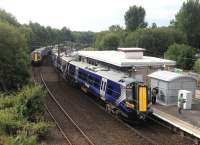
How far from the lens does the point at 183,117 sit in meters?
24.0

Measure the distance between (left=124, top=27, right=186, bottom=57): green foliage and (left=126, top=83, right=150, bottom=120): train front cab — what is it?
48.7 meters

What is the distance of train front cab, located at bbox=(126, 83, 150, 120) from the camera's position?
76.4 feet

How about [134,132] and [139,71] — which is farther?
[139,71]

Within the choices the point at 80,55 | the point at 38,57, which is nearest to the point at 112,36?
the point at 38,57

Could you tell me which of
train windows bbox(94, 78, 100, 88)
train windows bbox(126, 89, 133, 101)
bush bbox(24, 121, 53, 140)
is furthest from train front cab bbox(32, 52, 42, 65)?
bush bbox(24, 121, 53, 140)

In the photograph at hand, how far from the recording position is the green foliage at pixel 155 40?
241 feet

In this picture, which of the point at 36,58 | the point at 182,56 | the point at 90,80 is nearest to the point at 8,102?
the point at 90,80

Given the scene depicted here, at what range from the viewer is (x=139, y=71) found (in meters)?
35.8

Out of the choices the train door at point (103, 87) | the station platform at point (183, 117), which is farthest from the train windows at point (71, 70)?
the station platform at point (183, 117)

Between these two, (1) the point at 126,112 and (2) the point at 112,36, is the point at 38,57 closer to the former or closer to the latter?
(2) the point at 112,36

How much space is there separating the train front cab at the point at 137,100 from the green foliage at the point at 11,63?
12.0 metres

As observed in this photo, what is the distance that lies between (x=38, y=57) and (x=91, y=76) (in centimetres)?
3439

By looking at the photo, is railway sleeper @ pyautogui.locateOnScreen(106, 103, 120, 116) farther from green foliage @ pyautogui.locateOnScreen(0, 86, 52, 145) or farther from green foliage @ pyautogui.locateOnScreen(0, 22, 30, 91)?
green foliage @ pyautogui.locateOnScreen(0, 22, 30, 91)

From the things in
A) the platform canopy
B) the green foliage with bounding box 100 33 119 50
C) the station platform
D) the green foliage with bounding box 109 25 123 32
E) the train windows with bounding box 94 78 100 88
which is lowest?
the station platform
